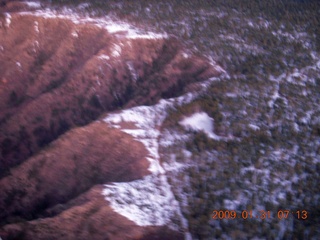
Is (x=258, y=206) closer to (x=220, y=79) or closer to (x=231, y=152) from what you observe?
(x=231, y=152)

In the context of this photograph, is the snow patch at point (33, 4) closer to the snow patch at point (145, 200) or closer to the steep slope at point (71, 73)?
the steep slope at point (71, 73)

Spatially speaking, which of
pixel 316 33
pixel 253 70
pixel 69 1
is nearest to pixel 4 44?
pixel 69 1

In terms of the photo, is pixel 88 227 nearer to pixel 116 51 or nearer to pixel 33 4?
pixel 116 51
